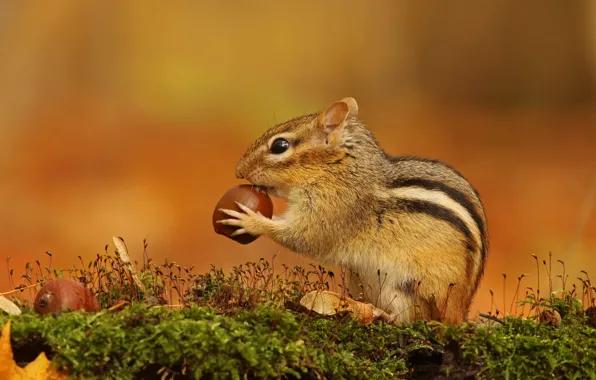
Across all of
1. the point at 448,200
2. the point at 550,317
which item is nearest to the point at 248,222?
the point at 448,200

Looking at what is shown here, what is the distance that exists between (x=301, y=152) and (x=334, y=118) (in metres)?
0.32

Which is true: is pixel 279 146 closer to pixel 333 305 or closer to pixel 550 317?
pixel 333 305

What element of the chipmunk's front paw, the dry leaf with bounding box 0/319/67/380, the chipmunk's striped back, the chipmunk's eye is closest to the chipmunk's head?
the chipmunk's eye

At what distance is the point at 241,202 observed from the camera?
18.2 ft

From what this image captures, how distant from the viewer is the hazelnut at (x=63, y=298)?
429cm

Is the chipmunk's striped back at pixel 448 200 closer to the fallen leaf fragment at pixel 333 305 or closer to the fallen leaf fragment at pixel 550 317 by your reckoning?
the fallen leaf fragment at pixel 550 317

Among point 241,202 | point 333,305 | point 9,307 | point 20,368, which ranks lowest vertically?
point 20,368

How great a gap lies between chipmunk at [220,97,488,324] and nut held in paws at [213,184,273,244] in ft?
0.19

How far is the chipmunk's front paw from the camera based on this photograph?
5449 mm

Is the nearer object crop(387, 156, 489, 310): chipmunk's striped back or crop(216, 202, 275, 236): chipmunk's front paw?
crop(387, 156, 489, 310): chipmunk's striped back

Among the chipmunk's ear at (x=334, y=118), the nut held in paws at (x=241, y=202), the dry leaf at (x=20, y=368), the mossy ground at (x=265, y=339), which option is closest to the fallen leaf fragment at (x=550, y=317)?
the mossy ground at (x=265, y=339)

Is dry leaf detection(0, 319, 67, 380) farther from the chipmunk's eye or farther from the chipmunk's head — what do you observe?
the chipmunk's eye

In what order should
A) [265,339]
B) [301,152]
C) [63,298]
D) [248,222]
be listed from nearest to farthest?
1. [265,339]
2. [63,298]
3. [248,222]
4. [301,152]

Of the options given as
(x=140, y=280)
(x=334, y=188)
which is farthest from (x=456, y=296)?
(x=140, y=280)
